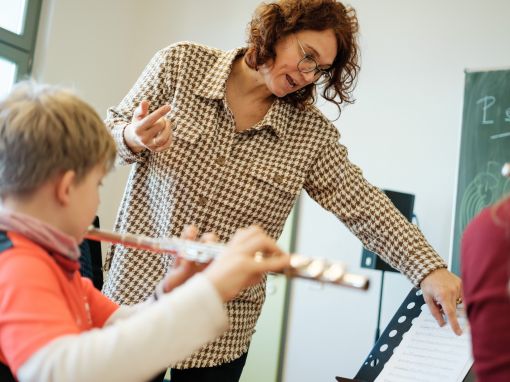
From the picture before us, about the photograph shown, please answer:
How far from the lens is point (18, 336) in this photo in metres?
0.85

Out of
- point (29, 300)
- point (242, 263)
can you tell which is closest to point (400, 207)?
point (242, 263)

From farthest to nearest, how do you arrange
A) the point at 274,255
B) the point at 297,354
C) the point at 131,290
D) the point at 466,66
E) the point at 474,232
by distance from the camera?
the point at 297,354 → the point at 466,66 → the point at 131,290 → the point at 274,255 → the point at 474,232

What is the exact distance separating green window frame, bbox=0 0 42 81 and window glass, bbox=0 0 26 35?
24mm

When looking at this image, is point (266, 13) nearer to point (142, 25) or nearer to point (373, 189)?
point (373, 189)

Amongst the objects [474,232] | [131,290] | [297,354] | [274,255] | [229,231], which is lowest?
[297,354]

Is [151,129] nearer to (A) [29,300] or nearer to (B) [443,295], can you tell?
(A) [29,300]

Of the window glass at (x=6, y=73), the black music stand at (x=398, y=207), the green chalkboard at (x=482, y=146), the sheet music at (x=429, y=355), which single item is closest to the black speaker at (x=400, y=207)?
the black music stand at (x=398, y=207)

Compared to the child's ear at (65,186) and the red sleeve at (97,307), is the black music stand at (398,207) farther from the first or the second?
the child's ear at (65,186)

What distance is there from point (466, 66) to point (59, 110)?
2.56 m

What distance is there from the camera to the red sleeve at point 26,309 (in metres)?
0.84

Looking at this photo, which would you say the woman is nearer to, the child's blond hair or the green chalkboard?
the child's blond hair

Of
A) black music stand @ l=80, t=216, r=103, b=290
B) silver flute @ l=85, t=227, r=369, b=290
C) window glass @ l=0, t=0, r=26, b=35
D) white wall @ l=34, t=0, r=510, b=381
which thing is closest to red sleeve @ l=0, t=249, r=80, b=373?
silver flute @ l=85, t=227, r=369, b=290

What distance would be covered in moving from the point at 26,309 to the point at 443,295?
38.3 inches

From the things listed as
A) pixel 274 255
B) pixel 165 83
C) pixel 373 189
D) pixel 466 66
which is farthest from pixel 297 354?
pixel 274 255
